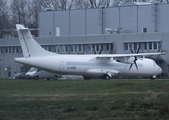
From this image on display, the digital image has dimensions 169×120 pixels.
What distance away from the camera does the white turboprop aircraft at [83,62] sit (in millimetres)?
52031

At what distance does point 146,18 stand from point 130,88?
51.5m

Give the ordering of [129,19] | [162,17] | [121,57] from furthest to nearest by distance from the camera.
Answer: [129,19] → [162,17] → [121,57]

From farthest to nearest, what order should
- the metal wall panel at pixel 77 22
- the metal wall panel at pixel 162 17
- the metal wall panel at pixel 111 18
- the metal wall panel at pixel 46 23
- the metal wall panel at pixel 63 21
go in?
the metal wall panel at pixel 46 23
the metal wall panel at pixel 63 21
the metal wall panel at pixel 77 22
the metal wall panel at pixel 111 18
the metal wall panel at pixel 162 17

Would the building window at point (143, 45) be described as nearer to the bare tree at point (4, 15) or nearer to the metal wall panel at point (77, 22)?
the metal wall panel at point (77, 22)

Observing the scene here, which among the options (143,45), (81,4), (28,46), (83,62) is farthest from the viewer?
(81,4)

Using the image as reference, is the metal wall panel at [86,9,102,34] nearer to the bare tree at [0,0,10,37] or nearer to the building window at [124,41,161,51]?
the building window at [124,41,161,51]

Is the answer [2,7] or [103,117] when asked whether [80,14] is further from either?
[103,117]

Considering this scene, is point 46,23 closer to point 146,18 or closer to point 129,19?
point 129,19

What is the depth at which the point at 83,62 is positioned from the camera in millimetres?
54219

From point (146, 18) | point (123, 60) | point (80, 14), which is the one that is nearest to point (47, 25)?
point (80, 14)

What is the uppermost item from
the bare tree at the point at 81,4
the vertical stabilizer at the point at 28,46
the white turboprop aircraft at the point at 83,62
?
the bare tree at the point at 81,4

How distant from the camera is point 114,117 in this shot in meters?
21.4

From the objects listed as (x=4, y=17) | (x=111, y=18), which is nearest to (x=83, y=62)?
(x=111, y=18)

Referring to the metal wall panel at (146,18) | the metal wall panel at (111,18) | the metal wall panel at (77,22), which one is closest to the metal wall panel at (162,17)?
the metal wall panel at (146,18)
